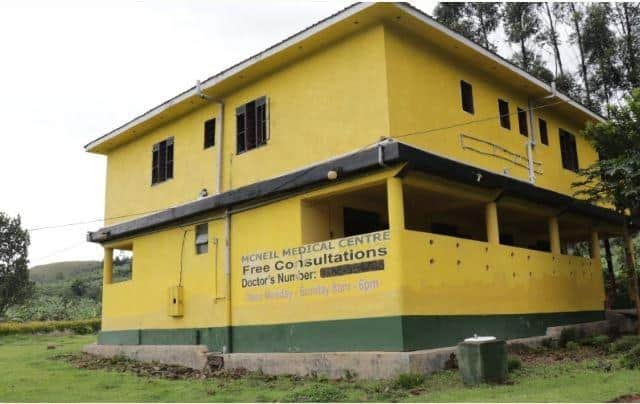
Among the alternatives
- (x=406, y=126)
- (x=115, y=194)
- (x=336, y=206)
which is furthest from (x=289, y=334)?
(x=115, y=194)

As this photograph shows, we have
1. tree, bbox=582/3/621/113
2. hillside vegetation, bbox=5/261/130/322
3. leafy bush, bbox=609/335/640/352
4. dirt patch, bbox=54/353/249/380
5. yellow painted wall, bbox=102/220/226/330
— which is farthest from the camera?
hillside vegetation, bbox=5/261/130/322

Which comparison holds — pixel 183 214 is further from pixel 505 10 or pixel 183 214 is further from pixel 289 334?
pixel 505 10

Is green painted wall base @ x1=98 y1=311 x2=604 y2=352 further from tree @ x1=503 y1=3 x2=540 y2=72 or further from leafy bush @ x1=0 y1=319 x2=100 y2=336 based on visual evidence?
leafy bush @ x1=0 y1=319 x2=100 y2=336

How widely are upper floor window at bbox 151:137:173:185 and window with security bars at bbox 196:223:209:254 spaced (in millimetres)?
2415

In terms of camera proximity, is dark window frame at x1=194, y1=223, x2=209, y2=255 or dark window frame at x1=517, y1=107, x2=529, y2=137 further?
dark window frame at x1=517, y1=107, x2=529, y2=137

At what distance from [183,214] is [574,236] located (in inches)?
535

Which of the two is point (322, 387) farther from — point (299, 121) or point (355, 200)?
point (299, 121)

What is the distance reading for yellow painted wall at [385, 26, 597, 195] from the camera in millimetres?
12367

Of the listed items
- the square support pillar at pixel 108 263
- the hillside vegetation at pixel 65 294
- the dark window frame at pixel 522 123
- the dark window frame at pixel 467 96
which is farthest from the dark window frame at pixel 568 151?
the hillside vegetation at pixel 65 294

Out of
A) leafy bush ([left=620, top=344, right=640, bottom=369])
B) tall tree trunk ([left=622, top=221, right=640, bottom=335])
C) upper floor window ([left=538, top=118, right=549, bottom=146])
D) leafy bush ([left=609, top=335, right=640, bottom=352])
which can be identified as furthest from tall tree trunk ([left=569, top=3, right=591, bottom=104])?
leafy bush ([left=620, top=344, right=640, bottom=369])

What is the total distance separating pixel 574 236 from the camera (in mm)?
21578

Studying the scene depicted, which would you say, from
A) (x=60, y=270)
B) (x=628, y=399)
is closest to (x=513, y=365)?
(x=628, y=399)

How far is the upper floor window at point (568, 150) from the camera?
18531 mm

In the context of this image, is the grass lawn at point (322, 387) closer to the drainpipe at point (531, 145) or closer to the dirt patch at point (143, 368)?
the dirt patch at point (143, 368)
